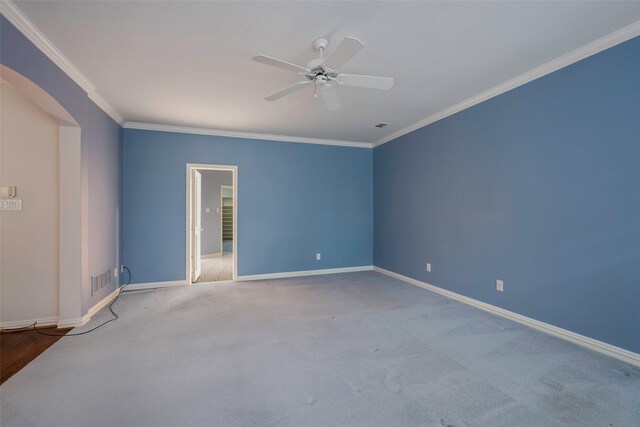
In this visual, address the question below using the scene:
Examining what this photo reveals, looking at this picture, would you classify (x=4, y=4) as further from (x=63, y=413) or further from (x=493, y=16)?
(x=493, y=16)

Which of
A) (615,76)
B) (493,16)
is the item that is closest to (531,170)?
(615,76)

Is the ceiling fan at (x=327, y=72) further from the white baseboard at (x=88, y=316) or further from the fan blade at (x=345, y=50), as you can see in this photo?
the white baseboard at (x=88, y=316)

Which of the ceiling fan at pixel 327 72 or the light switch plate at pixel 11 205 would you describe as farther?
the light switch plate at pixel 11 205

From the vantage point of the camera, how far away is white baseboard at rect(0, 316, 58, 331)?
2.94 meters

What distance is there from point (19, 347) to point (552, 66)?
5.61 meters

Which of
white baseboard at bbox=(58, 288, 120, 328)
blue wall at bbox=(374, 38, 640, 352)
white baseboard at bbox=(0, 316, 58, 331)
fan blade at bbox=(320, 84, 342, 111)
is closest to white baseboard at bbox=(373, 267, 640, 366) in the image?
blue wall at bbox=(374, 38, 640, 352)

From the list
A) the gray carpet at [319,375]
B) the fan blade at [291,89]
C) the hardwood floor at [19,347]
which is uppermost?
the fan blade at [291,89]

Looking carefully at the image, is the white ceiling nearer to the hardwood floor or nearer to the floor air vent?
the floor air vent

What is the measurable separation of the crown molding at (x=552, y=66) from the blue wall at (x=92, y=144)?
439 cm

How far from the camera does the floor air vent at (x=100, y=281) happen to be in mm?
3377

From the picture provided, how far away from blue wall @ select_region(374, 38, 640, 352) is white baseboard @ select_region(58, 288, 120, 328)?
14.7 feet

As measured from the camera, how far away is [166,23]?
82.9 inches

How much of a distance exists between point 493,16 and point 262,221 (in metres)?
4.22

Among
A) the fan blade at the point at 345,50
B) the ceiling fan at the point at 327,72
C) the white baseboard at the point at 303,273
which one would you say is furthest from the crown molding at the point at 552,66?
the white baseboard at the point at 303,273
